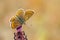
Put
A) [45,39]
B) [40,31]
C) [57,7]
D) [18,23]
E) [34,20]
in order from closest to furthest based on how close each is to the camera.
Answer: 1. [18,23]
2. [45,39]
3. [40,31]
4. [34,20]
5. [57,7]

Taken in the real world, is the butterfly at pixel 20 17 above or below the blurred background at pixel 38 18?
below

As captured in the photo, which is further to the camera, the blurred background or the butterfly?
the blurred background

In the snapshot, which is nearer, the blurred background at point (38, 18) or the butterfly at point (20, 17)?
the butterfly at point (20, 17)

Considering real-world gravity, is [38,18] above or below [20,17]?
above

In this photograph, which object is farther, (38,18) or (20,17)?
(38,18)

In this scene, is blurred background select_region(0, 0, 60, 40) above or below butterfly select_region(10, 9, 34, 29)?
above

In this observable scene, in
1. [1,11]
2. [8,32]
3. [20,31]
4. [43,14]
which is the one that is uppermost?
[1,11]

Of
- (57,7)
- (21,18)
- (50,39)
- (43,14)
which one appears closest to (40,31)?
(50,39)

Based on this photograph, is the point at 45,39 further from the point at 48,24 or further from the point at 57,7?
the point at 57,7
